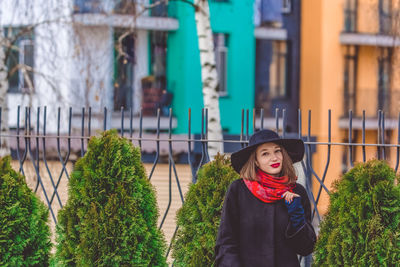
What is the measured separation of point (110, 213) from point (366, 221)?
194 centimetres

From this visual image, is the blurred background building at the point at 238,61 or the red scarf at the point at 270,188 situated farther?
the blurred background building at the point at 238,61

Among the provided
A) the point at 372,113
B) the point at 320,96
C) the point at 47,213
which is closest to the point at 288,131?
the point at 320,96

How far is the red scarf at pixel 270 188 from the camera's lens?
4.29m

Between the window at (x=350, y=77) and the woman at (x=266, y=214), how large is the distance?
22254 mm

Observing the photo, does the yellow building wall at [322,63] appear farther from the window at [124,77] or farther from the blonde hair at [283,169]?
the blonde hair at [283,169]

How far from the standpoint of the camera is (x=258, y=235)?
4.31m

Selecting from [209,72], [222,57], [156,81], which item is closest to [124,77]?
[156,81]

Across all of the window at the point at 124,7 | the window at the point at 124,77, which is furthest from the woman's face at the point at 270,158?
the window at the point at 124,77

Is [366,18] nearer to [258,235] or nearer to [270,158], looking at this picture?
[270,158]

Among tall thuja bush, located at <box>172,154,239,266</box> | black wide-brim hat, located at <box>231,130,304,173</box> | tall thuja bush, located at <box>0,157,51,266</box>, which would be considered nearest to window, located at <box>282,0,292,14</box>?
tall thuja bush, located at <box>0,157,51,266</box>

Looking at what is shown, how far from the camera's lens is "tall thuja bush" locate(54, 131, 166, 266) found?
5.49 metres

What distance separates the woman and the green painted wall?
57.6 feet

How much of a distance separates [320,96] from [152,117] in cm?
700

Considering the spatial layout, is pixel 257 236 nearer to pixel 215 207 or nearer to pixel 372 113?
pixel 215 207
